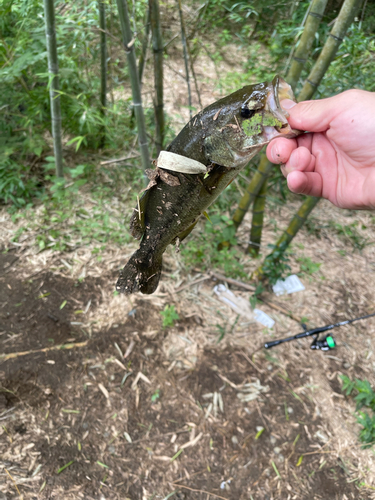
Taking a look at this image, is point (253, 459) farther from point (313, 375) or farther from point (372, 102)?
point (372, 102)

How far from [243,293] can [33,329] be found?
6.09 ft

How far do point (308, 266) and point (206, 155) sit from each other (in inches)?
93.3

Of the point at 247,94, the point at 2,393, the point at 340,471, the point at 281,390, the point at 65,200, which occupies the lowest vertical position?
the point at 340,471

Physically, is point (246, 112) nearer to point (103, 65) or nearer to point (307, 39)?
point (307, 39)

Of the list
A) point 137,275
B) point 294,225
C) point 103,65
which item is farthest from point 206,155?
point 103,65

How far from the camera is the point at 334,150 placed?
1496mm

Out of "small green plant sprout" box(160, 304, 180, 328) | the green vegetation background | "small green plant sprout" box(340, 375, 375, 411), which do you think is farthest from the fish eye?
"small green plant sprout" box(340, 375, 375, 411)

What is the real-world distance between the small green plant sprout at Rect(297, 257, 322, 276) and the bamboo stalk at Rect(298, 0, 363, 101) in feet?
5.45

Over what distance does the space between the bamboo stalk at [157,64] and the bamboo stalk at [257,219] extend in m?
0.95

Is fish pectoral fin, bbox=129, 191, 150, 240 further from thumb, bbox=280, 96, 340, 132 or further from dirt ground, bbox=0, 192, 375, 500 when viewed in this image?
dirt ground, bbox=0, 192, 375, 500

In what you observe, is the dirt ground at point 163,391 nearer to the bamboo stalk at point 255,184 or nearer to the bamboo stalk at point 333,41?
the bamboo stalk at point 255,184

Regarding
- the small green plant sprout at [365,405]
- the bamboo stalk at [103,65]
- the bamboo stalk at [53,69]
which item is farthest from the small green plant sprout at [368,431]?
the bamboo stalk at [53,69]

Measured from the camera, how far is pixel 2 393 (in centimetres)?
196

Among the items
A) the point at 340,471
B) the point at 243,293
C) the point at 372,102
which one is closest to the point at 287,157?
the point at 372,102
